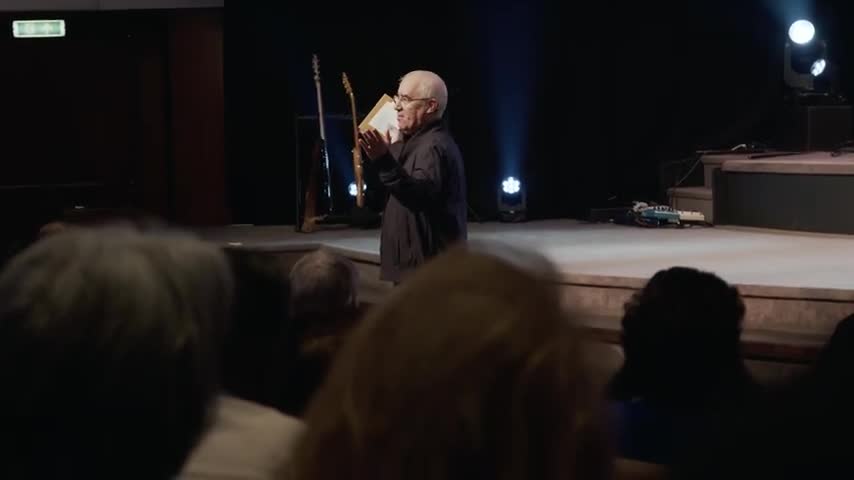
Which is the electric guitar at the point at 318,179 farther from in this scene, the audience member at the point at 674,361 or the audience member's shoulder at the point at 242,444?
the audience member's shoulder at the point at 242,444

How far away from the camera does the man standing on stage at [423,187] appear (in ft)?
13.5

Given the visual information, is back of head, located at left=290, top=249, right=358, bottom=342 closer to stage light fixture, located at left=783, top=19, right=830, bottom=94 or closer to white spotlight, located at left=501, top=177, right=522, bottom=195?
white spotlight, located at left=501, top=177, right=522, bottom=195

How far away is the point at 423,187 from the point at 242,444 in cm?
255

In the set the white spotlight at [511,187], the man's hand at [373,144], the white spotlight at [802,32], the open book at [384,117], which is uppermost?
the white spotlight at [802,32]

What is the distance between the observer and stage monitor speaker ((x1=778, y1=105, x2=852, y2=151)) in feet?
25.5

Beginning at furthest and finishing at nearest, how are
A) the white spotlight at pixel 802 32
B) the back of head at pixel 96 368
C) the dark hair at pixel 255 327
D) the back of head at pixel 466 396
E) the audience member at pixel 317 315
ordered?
the white spotlight at pixel 802 32, the audience member at pixel 317 315, the dark hair at pixel 255 327, the back of head at pixel 96 368, the back of head at pixel 466 396

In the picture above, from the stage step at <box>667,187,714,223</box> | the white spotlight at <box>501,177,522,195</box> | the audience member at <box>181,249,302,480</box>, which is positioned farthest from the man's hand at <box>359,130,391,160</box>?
the stage step at <box>667,187,714,223</box>

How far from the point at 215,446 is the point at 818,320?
3599mm

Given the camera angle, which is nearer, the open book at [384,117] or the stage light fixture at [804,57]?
the open book at [384,117]

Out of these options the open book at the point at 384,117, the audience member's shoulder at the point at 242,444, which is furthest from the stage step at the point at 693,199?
the audience member's shoulder at the point at 242,444

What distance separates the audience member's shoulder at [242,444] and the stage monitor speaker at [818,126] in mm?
6639

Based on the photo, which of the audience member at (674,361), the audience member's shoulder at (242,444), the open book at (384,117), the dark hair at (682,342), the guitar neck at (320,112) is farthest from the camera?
the guitar neck at (320,112)

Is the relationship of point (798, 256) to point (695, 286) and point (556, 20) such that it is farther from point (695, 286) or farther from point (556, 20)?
point (695, 286)

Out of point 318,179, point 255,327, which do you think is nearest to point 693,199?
point 318,179
